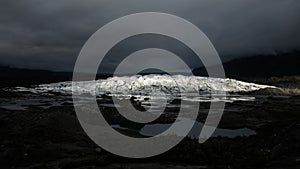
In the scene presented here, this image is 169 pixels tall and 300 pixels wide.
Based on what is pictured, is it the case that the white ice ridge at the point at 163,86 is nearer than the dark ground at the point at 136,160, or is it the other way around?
the dark ground at the point at 136,160

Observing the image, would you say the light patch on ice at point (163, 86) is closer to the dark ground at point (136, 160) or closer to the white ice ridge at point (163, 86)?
the white ice ridge at point (163, 86)

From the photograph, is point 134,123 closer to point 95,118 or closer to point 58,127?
point 95,118

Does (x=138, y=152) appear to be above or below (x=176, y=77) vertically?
below

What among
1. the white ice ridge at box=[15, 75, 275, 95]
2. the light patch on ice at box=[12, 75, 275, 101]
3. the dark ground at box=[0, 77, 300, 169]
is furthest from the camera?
the white ice ridge at box=[15, 75, 275, 95]

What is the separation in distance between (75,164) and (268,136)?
57.7ft

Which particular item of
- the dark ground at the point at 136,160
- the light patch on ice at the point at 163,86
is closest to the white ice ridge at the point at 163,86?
the light patch on ice at the point at 163,86

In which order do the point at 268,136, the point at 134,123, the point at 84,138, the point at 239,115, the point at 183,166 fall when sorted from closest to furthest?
the point at 183,166 → the point at 268,136 → the point at 84,138 → the point at 134,123 → the point at 239,115

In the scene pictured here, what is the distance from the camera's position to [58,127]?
3709 centimetres

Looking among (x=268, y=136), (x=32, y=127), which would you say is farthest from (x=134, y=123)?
(x=268, y=136)

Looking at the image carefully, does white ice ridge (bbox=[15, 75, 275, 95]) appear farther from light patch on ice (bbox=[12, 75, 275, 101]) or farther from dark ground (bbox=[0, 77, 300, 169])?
dark ground (bbox=[0, 77, 300, 169])

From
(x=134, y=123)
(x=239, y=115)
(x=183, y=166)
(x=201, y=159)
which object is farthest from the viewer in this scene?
(x=239, y=115)

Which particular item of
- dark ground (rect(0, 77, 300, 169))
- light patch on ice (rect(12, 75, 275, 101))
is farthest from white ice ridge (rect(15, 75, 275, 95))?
dark ground (rect(0, 77, 300, 169))

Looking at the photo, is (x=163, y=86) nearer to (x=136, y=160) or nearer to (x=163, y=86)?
(x=163, y=86)

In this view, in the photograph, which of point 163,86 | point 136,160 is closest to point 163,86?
point 163,86
